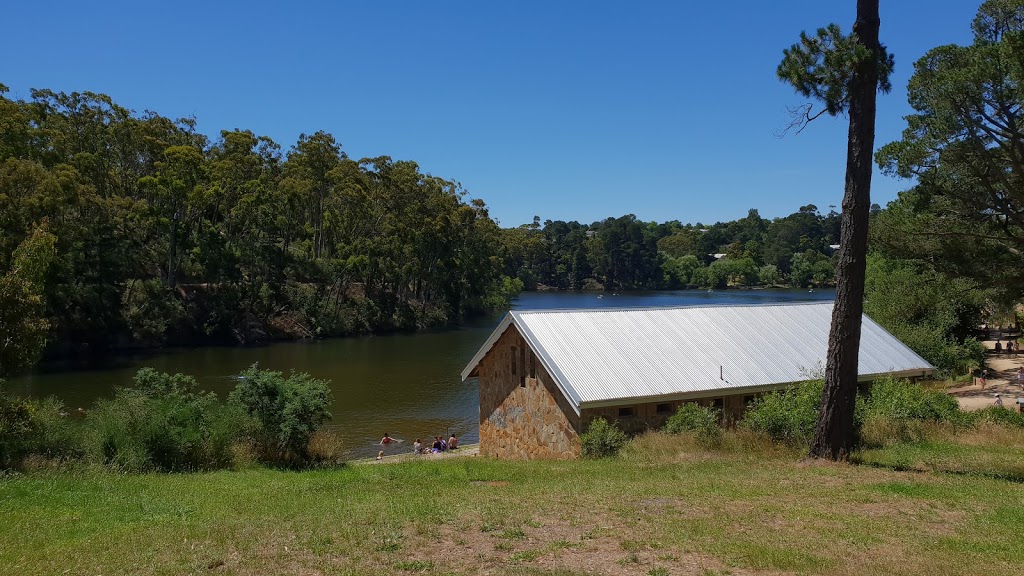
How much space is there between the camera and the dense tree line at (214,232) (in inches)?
1702

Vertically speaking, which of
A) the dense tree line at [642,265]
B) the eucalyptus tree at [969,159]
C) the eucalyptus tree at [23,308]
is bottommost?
the eucalyptus tree at [23,308]

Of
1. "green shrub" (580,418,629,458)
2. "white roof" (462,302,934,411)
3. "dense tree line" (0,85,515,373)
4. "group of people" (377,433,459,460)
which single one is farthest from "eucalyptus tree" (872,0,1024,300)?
"dense tree line" (0,85,515,373)

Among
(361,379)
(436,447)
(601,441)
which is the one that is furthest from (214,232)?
(601,441)

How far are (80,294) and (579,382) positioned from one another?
41.4 metres

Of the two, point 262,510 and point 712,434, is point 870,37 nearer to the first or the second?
point 712,434

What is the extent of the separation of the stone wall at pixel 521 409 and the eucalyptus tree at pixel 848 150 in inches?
234

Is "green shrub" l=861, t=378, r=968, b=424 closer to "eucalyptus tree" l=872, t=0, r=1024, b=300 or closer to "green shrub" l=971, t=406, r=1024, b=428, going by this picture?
"green shrub" l=971, t=406, r=1024, b=428

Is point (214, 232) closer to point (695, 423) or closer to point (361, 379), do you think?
point (361, 379)

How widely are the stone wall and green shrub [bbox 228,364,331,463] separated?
5.28 metres

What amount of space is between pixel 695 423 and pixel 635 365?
8.46ft

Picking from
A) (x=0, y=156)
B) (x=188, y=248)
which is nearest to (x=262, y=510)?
(x=0, y=156)

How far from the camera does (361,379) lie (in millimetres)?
40219

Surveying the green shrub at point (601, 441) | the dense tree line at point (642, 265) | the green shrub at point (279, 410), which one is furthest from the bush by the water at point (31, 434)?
the dense tree line at point (642, 265)

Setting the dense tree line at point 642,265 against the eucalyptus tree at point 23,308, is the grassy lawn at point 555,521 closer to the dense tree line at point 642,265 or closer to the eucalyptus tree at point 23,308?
the eucalyptus tree at point 23,308
